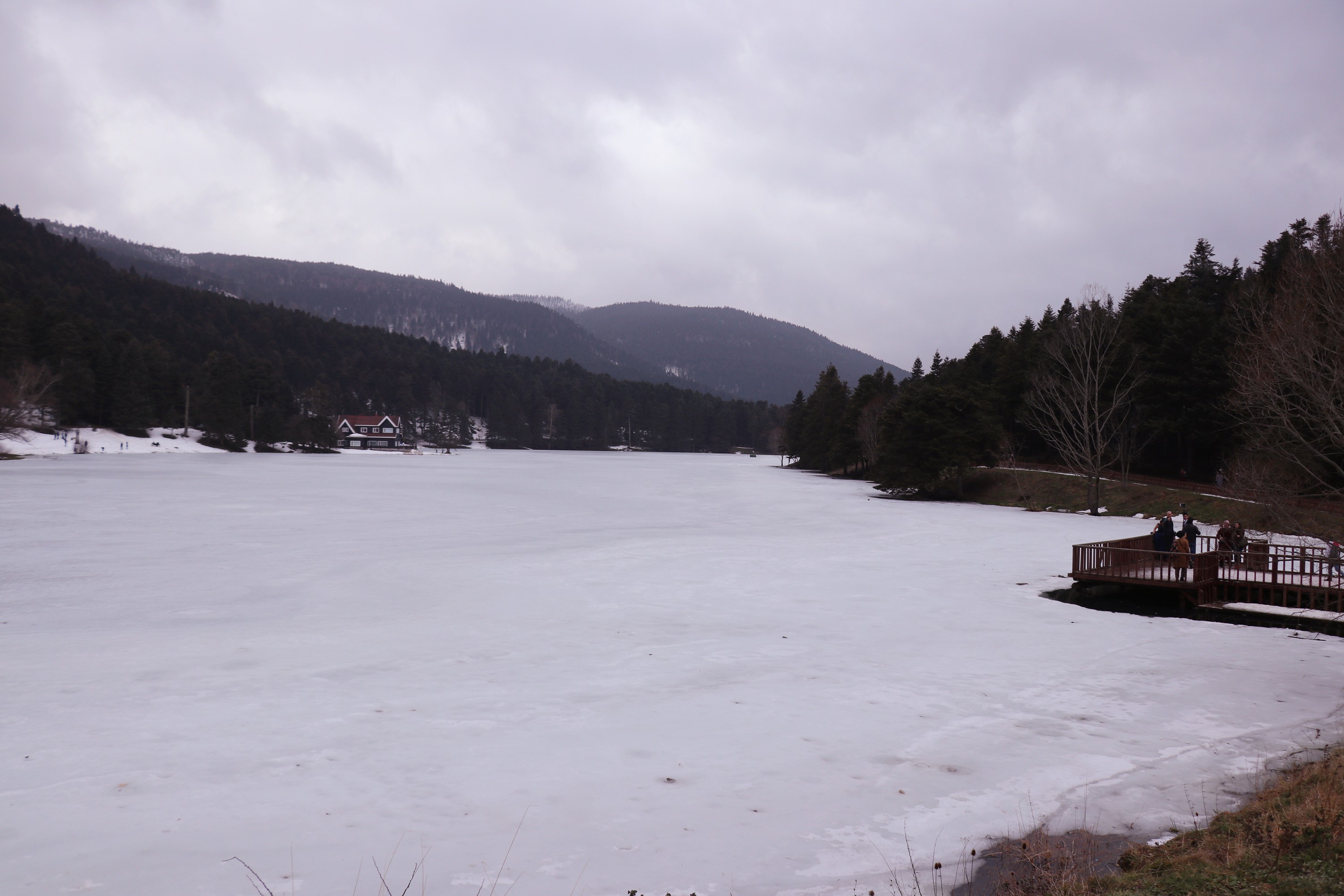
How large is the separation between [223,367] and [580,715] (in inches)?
4638

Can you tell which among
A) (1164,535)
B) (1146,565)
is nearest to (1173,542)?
(1164,535)

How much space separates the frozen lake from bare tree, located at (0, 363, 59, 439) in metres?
71.6

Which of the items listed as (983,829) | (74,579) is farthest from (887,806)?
(74,579)

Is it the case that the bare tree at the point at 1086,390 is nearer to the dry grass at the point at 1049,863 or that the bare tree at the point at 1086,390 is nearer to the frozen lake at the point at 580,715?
the frozen lake at the point at 580,715

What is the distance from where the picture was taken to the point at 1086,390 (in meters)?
45.5

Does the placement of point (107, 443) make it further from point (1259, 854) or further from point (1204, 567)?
point (1259, 854)

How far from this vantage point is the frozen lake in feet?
20.2

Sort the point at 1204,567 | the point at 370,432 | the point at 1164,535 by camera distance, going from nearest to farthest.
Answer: the point at 1204,567
the point at 1164,535
the point at 370,432

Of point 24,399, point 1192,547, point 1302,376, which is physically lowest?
point 1192,547

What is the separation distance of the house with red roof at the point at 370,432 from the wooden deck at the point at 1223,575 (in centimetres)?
15324

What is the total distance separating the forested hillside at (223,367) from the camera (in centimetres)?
9812

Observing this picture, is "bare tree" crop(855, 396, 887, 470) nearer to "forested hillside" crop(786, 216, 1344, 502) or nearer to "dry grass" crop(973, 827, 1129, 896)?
"forested hillside" crop(786, 216, 1344, 502)

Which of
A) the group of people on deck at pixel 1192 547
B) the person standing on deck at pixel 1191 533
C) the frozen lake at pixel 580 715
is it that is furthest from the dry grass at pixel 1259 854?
the person standing on deck at pixel 1191 533

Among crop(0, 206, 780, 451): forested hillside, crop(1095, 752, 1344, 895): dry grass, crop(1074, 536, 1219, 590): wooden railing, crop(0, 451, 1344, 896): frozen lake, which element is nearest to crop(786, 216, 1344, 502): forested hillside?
crop(1074, 536, 1219, 590): wooden railing
